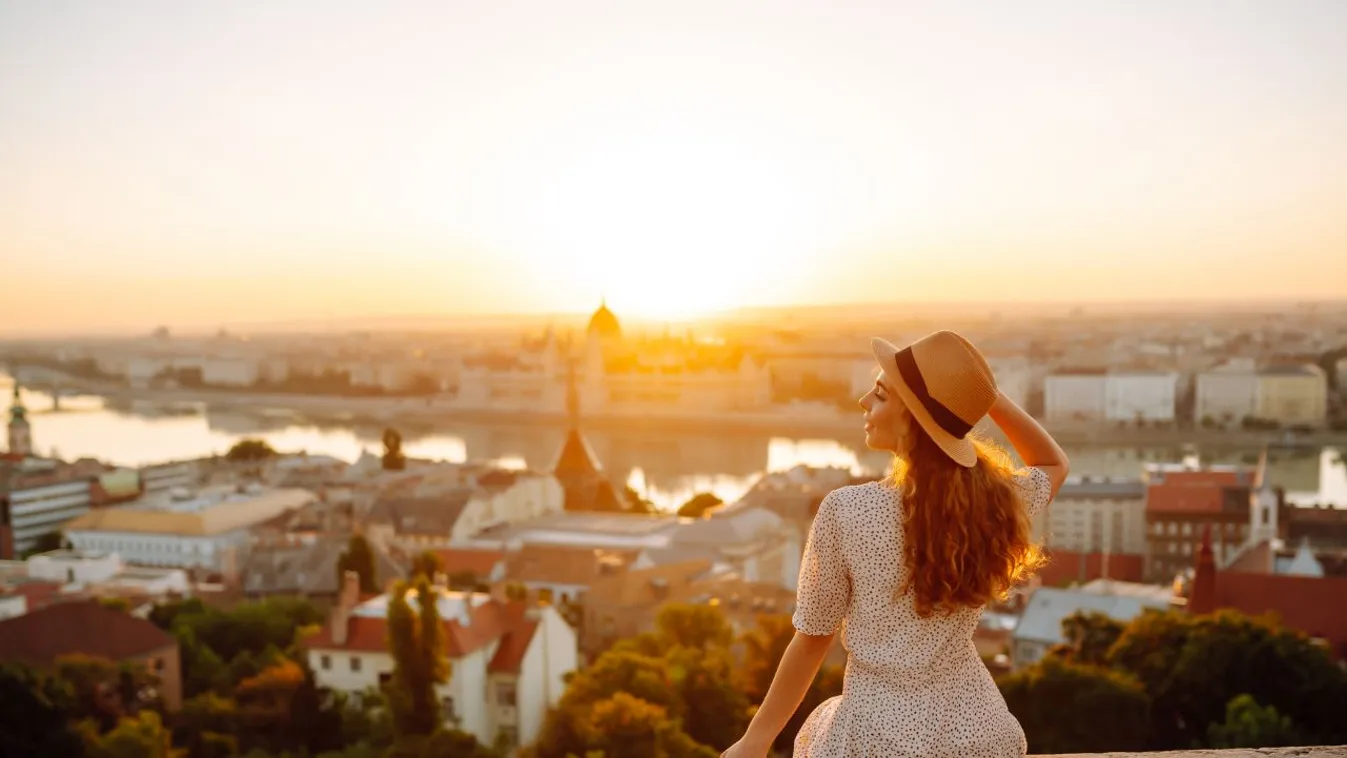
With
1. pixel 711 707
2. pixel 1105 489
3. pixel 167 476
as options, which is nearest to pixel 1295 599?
pixel 711 707

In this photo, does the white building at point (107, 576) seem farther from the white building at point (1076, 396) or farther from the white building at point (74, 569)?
the white building at point (1076, 396)

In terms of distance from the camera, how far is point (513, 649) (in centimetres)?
625

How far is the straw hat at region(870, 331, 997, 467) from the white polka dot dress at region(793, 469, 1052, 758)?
0.04 metres

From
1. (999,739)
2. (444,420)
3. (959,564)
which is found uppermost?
(959,564)

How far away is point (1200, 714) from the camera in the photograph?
5.55m

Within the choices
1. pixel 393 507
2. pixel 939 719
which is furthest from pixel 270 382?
pixel 939 719

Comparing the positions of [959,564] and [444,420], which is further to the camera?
[444,420]

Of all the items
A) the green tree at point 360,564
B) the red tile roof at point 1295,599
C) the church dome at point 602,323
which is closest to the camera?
the red tile roof at point 1295,599

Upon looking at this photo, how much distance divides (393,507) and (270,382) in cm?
3117

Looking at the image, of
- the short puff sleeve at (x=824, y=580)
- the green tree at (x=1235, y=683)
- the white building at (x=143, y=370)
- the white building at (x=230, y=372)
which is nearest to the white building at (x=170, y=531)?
the green tree at (x=1235, y=683)

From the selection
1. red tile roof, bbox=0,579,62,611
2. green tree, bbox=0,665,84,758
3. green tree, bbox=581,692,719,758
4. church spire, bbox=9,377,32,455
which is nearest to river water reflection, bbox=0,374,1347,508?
church spire, bbox=9,377,32,455

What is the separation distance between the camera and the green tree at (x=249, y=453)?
21703mm

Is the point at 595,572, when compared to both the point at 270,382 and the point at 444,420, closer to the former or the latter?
the point at 444,420

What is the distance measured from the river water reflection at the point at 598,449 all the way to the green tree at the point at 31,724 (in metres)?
12.1
